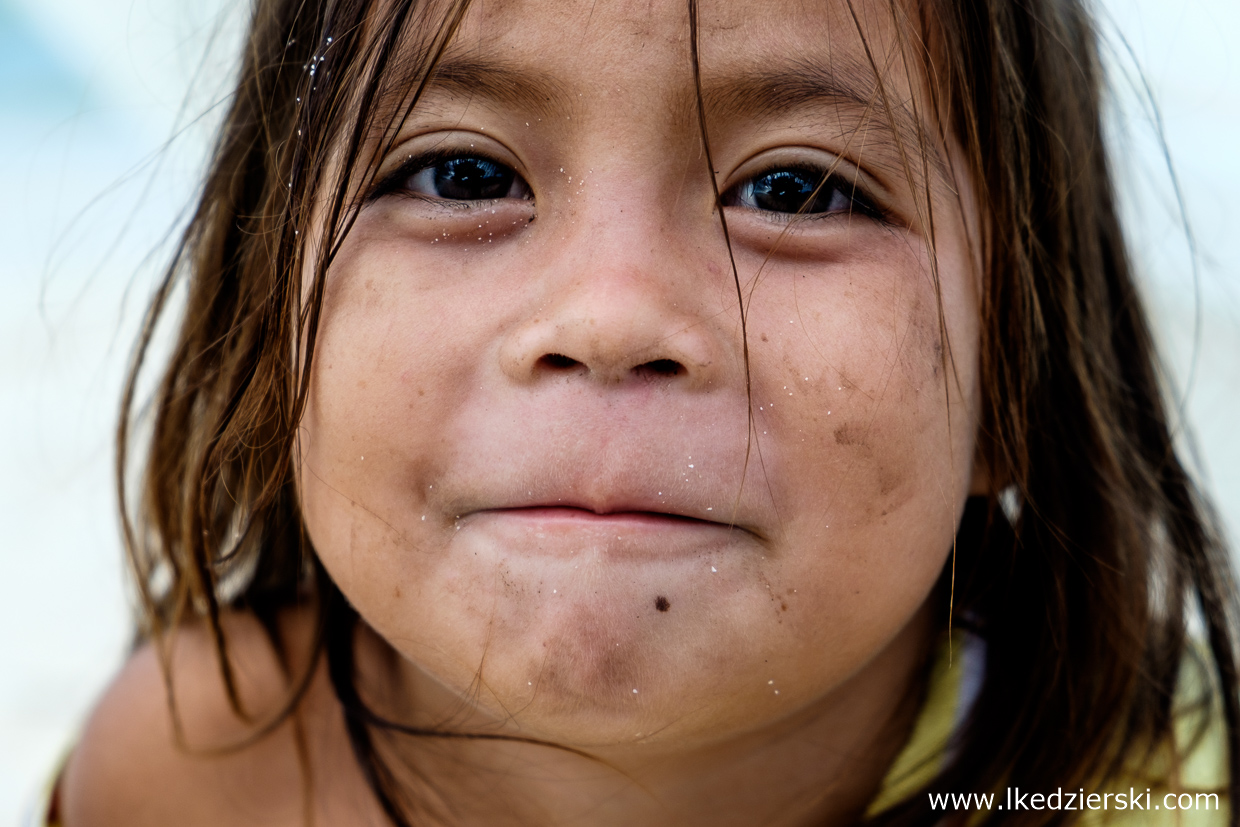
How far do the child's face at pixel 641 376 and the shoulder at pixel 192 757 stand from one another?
0.49 m

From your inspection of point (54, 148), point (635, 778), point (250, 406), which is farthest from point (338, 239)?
point (54, 148)

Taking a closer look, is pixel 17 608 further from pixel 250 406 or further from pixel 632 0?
pixel 632 0

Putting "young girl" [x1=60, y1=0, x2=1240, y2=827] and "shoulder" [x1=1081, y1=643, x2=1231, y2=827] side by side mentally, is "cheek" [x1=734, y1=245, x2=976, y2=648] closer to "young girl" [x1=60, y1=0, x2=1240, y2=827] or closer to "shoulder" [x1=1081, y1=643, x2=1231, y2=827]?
"young girl" [x1=60, y1=0, x2=1240, y2=827]

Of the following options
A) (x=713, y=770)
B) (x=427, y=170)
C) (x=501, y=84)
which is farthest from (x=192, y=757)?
(x=501, y=84)

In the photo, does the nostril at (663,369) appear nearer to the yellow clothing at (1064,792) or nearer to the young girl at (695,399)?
the young girl at (695,399)

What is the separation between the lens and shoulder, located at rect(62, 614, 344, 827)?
134 cm

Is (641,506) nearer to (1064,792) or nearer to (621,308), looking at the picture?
(621,308)

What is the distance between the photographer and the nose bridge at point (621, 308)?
0.83m

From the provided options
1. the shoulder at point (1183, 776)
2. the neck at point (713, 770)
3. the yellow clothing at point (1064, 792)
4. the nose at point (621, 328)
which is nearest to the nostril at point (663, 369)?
the nose at point (621, 328)

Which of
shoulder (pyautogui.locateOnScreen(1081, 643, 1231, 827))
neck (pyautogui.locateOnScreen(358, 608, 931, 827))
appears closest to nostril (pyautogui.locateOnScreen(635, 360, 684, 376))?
neck (pyautogui.locateOnScreen(358, 608, 931, 827))

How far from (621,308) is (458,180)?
0.24m

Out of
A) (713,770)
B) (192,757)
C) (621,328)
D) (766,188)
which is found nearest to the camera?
(621,328)

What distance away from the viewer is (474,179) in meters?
0.96

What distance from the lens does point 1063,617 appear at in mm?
1221
